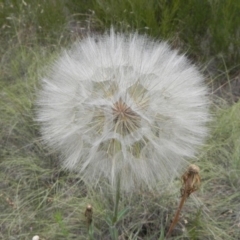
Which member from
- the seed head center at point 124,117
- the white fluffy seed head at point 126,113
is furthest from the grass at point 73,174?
the seed head center at point 124,117

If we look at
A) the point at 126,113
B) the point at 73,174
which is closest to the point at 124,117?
the point at 126,113

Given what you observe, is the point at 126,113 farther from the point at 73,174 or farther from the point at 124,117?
the point at 73,174

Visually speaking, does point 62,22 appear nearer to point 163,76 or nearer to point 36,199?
point 36,199

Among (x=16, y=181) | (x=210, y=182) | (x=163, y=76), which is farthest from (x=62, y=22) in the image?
(x=163, y=76)

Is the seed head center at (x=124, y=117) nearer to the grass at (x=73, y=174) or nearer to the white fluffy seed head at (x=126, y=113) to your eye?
the white fluffy seed head at (x=126, y=113)

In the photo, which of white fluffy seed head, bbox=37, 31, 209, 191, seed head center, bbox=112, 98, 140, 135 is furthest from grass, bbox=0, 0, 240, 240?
seed head center, bbox=112, 98, 140, 135

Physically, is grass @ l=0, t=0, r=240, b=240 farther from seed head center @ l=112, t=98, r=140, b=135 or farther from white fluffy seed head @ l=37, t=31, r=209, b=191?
seed head center @ l=112, t=98, r=140, b=135
